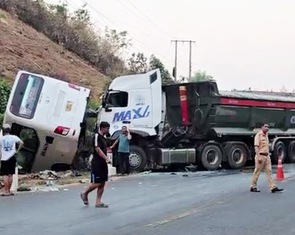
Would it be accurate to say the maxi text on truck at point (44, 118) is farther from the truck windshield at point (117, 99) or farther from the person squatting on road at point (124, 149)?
the truck windshield at point (117, 99)

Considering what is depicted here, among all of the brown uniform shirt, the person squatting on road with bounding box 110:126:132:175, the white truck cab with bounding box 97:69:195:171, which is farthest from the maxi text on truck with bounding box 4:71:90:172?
the brown uniform shirt

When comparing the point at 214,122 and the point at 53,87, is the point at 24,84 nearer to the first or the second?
the point at 53,87

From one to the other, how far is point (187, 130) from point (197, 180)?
511 centimetres

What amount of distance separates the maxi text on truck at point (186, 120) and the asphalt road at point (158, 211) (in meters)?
5.00

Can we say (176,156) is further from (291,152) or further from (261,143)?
(261,143)

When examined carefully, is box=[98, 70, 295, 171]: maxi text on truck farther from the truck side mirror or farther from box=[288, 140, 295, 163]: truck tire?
box=[288, 140, 295, 163]: truck tire

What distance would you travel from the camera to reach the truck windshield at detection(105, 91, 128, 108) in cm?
2168

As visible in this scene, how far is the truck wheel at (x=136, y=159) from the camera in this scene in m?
21.3

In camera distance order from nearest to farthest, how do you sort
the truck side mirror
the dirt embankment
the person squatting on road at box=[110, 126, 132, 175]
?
the person squatting on road at box=[110, 126, 132, 175] → the truck side mirror → the dirt embankment

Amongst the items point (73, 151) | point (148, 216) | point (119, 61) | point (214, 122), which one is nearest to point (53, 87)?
point (73, 151)

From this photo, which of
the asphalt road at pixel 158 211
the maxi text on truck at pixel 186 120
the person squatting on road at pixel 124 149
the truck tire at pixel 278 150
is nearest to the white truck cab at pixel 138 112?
the maxi text on truck at pixel 186 120

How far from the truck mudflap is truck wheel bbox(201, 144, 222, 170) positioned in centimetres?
41

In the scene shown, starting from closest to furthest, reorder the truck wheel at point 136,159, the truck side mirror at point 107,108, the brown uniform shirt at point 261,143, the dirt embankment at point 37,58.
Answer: the brown uniform shirt at point 261,143 → the truck wheel at point 136,159 → the truck side mirror at point 107,108 → the dirt embankment at point 37,58

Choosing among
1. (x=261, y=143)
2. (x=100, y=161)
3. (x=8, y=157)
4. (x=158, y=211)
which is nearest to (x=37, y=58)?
(x=8, y=157)
